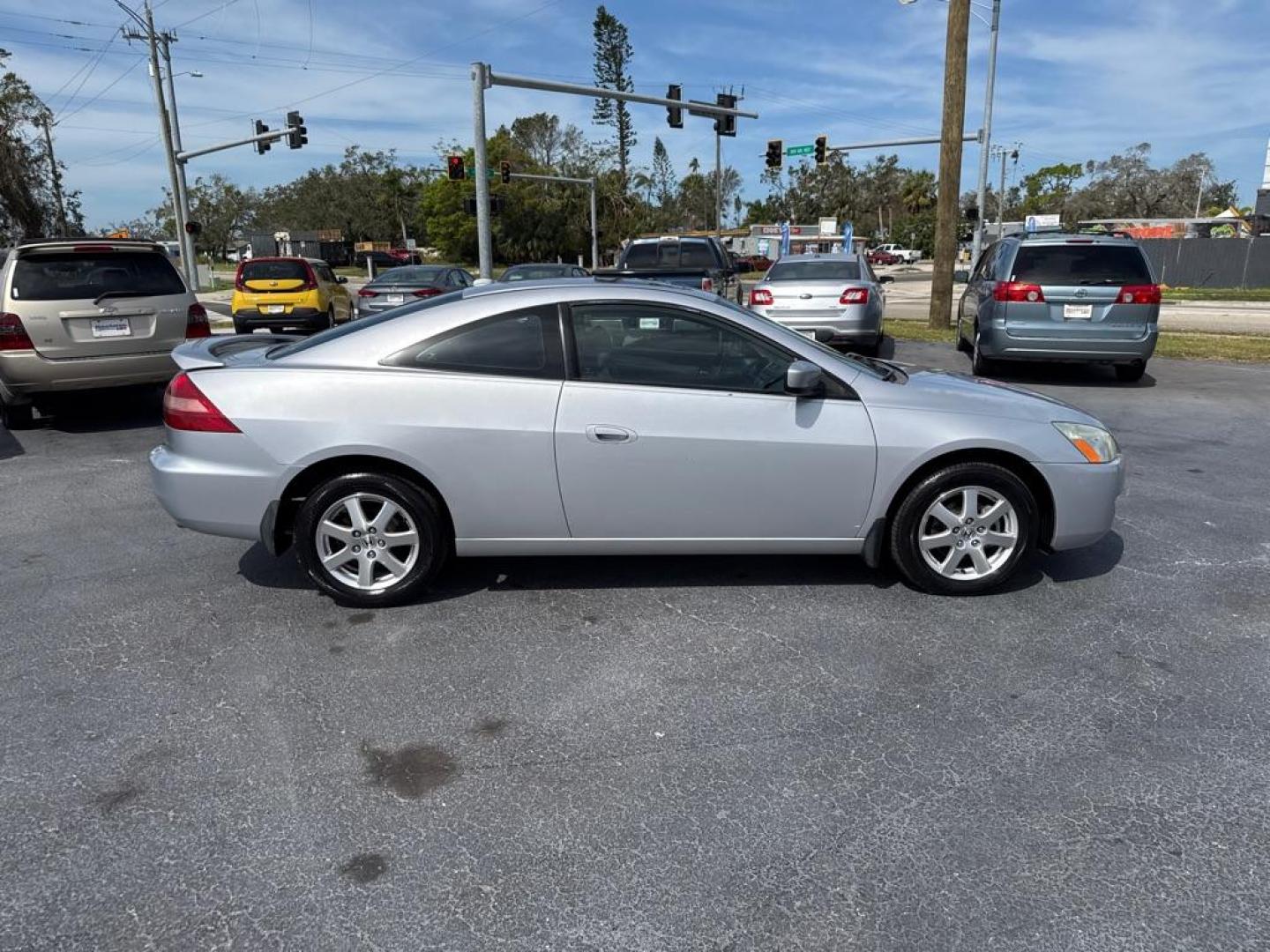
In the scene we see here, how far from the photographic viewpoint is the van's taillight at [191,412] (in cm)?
412

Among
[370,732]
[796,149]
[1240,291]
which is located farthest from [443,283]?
[1240,291]

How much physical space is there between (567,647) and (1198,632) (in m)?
2.80

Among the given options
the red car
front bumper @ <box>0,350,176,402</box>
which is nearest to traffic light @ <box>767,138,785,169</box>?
front bumper @ <box>0,350,176,402</box>

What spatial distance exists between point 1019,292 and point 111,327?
9304 mm

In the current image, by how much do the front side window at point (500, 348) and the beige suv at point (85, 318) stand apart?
5.29m

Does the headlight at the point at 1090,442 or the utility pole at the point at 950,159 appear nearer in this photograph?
the headlight at the point at 1090,442

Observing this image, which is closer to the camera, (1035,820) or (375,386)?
(1035,820)

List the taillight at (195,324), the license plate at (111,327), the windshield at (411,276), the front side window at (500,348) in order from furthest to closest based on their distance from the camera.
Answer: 1. the windshield at (411,276)
2. the taillight at (195,324)
3. the license plate at (111,327)
4. the front side window at (500,348)

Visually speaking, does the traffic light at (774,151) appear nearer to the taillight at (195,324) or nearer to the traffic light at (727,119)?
the traffic light at (727,119)

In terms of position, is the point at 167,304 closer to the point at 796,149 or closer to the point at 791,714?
the point at 791,714

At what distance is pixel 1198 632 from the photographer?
4.04 m

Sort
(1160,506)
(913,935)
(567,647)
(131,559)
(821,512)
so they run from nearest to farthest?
1. (913,935)
2. (567,647)
3. (821,512)
4. (131,559)
5. (1160,506)

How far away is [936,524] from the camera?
4336 millimetres

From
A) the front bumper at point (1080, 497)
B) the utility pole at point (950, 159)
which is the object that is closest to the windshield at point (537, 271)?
the utility pole at point (950, 159)
